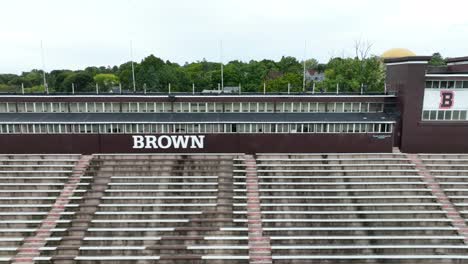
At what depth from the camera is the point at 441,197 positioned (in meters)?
26.3

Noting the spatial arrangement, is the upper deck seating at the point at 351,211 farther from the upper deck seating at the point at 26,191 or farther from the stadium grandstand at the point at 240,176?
the upper deck seating at the point at 26,191

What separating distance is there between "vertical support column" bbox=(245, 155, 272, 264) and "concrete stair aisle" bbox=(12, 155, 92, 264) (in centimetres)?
1423

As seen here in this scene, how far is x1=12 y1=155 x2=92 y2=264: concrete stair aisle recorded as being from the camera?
21766 mm

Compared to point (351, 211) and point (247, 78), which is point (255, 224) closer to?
point (351, 211)

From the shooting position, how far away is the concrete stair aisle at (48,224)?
21766 millimetres

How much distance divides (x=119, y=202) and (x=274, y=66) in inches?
2890

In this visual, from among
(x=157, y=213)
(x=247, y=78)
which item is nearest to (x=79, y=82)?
(x=247, y=78)

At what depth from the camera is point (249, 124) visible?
30.5m

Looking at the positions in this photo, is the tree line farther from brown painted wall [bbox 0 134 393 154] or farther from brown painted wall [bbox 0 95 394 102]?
brown painted wall [bbox 0 134 393 154]

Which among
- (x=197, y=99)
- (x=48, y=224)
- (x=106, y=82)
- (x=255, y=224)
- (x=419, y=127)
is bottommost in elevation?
(x=255, y=224)

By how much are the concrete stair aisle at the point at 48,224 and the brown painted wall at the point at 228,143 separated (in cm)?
262

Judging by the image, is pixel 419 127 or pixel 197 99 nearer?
pixel 419 127

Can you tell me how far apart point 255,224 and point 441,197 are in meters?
15.5

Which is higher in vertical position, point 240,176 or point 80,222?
point 240,176
